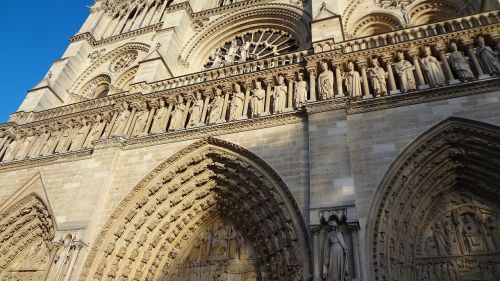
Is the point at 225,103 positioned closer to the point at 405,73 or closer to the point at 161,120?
the point at 161,120

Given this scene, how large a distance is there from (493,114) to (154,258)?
6275 millimetres

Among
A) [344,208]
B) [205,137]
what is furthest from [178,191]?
[344,208]

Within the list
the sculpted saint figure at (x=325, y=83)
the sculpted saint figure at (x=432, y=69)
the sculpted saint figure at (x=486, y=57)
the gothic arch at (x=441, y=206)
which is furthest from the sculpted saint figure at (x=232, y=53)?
the gothic arch at (x=441, y=206)

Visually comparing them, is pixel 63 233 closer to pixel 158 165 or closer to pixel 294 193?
pixel 158 165

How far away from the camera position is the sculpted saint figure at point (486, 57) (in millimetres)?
6275

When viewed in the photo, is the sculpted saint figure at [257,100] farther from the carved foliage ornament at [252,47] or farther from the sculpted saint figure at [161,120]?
the carved foliage ornament at [252,47]

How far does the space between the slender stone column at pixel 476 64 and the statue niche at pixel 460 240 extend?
1924 millimetres

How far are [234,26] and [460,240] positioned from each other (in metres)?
8.79

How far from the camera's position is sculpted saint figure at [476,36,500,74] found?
6.28 metres

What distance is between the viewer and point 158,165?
767 cm

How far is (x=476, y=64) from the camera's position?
654 centimetres

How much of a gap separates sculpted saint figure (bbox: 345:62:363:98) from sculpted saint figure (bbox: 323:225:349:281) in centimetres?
276

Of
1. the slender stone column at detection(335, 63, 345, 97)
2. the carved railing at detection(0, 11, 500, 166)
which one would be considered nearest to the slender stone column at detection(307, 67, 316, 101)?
the carved railing at detection(0, 11, 500, 166)

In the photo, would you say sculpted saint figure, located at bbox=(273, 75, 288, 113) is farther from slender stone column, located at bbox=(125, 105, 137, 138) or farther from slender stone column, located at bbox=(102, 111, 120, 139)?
slender stone column, located at bbox=(102, 111, 120, 139)
